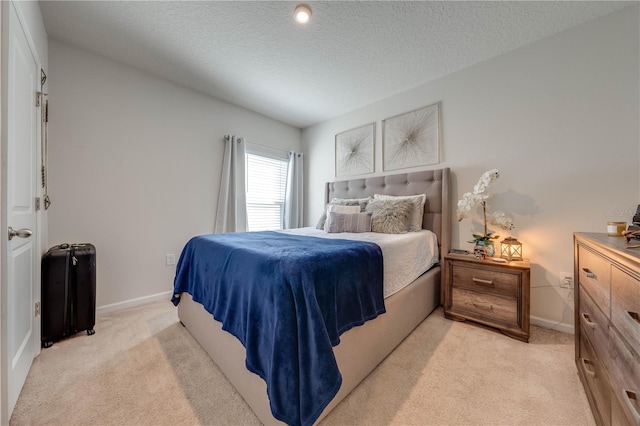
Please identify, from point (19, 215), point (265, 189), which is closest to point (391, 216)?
point (265, 189)

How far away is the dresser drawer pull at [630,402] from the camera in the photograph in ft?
2.28

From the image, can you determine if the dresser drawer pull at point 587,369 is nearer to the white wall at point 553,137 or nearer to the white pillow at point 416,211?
the white wall at point 553,137

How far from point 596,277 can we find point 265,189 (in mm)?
3497

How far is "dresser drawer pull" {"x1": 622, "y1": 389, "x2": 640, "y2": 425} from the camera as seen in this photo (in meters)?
0.70

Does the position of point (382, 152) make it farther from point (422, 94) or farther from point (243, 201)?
point (243, 201)

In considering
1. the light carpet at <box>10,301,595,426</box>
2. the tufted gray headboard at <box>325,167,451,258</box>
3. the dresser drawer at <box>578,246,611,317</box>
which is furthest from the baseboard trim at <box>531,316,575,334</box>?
the dresser drawer at <box>578,246,611,317</box>

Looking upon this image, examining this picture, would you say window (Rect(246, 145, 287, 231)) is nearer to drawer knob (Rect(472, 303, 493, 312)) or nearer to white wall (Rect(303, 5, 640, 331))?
white wall (Rect(303, 5, 640, 331))

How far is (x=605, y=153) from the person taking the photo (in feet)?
5.85

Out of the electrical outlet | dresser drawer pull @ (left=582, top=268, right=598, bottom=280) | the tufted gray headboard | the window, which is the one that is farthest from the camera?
the window

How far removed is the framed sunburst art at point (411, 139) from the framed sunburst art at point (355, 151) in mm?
213

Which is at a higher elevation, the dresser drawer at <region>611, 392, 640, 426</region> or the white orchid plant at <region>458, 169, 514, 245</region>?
the white orchid plant at <region>458, 169, 514, 245</region>

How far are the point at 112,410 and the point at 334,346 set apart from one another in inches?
47.3

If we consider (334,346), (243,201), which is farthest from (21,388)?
(243,201)

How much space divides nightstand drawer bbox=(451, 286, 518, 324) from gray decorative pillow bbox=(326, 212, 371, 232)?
1025mm
